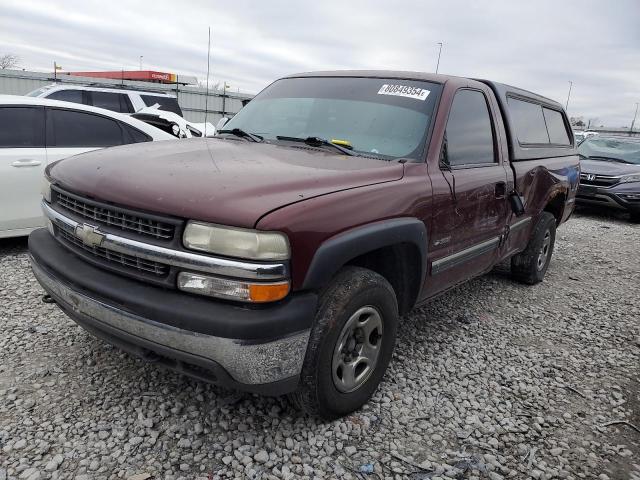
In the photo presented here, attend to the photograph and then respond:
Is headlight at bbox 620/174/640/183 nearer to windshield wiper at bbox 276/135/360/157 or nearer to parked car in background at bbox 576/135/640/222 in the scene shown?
parked car in background at bbox 576/135/640/222

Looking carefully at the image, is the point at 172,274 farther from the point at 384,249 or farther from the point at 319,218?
the point at 384,249

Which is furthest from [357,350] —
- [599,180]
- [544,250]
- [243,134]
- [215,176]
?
[599,180]

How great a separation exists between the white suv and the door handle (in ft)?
21.1

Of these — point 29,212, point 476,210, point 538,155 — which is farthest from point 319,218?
point 29,212

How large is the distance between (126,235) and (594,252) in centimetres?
676

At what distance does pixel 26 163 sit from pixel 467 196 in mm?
3871

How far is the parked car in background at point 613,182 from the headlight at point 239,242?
374 inches

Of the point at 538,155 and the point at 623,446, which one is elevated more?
the point at 538,155

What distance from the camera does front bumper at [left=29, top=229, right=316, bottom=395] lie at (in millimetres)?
1919

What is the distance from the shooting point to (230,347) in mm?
1916

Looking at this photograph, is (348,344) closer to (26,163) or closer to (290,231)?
(290,231)

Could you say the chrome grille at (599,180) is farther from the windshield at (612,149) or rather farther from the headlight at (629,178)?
the windshield at (612,149)

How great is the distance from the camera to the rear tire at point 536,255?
4762 mm

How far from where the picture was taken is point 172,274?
2027 millimetres
